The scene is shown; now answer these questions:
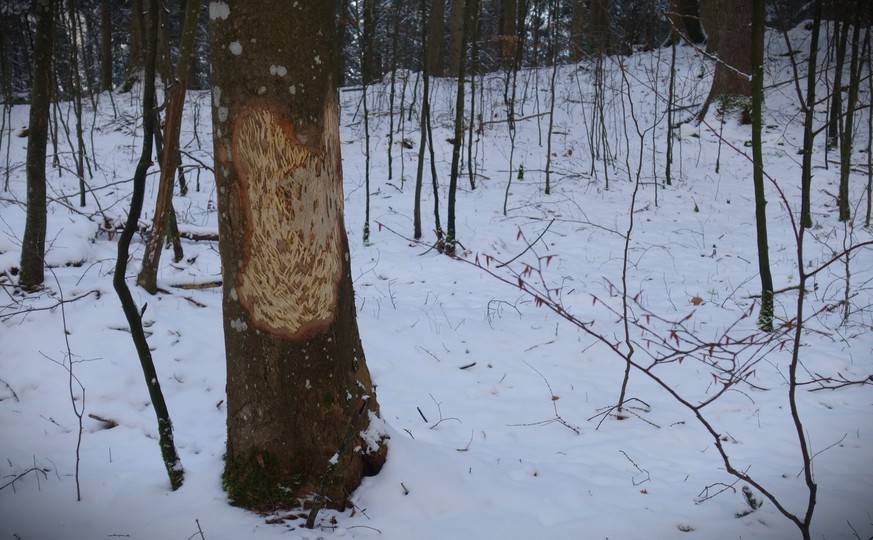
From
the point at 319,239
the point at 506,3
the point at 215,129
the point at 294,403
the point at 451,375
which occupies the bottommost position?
the point at 451,375

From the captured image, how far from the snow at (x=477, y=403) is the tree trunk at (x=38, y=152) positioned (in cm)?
24

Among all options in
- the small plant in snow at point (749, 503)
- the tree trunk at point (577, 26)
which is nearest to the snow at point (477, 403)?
the small plant in snow at point (749, 503)

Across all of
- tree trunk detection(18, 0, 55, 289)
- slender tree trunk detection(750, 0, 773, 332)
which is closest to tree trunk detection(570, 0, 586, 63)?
slender tree trunk detection(750, 0, 773, 332)

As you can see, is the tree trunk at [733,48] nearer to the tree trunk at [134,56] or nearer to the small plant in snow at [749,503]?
the small plant in snow at [749,503]

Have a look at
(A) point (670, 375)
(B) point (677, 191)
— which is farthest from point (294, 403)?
(B) point (677, 191)

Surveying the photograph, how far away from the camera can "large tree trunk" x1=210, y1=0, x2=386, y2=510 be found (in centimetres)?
178

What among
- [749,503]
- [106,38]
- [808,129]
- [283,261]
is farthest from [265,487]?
[106,38]

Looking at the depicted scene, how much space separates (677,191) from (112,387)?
34.3 ft

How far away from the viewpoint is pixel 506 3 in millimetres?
18797

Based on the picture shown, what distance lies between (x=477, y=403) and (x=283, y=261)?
2.09m

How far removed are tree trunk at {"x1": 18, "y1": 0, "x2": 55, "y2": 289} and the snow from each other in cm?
24

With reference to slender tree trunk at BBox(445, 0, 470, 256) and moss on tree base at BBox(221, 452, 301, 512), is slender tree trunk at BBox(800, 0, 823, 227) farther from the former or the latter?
slender tree trunk at BBox(445, 0, 470, 256)

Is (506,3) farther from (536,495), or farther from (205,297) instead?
(536,495)

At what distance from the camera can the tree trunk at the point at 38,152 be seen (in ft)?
13.6
